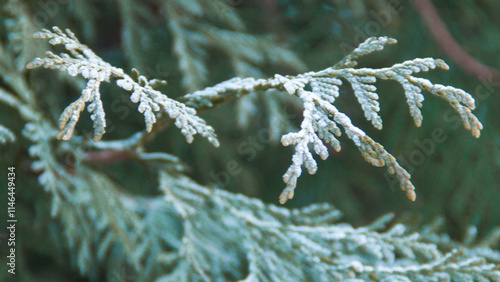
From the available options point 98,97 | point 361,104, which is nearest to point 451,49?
point 361,104

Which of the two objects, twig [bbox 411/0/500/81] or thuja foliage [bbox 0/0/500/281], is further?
twig [bbox 411/0/500/81]

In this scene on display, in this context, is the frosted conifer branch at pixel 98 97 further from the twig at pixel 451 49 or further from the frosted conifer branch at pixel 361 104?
the twig at pixel 451 49

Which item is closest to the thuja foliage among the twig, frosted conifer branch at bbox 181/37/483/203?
frosted conifer branch at bbox 181/37/483/203

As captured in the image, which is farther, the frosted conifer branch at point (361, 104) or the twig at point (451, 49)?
the twig at point (451, 49)

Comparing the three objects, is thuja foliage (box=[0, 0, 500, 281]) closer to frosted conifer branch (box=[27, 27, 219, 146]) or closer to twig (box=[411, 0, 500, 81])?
frosted conifer branch (box=[27, 27, 219, 146])

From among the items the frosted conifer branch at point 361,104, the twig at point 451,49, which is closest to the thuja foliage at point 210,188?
the frosted conifer branch at point 361,104

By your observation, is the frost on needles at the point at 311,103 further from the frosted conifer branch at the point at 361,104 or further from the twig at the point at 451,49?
the twig at the point at 451,49

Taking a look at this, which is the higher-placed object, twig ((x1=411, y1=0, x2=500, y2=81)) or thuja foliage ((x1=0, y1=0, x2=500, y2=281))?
twig ((x1=411, y1=0, x2=500, y2=81))

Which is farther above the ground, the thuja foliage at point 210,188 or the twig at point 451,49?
the twig at point 451,49
